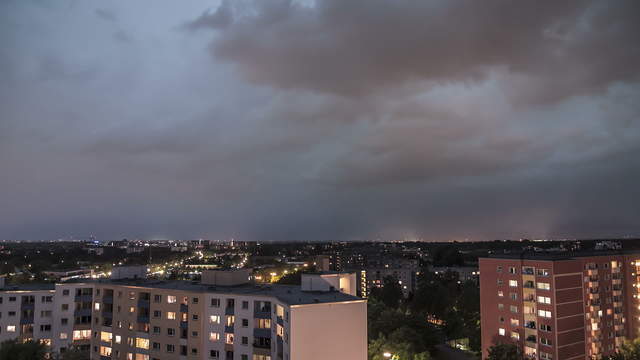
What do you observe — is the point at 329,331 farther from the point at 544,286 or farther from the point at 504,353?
the point at 544,286

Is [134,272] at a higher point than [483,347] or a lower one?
higher

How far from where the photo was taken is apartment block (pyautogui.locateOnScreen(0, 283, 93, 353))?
6316 centimetres

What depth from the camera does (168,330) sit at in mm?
55281

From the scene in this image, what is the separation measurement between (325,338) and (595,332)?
2183 inches

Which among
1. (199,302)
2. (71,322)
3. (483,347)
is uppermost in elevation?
(199,302)

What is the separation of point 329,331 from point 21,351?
28.7 metres

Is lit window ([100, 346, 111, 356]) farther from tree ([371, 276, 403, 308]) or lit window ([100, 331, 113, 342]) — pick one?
tree ([371, 276, 403, 308])

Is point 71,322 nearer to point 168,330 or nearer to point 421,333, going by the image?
point 168,330

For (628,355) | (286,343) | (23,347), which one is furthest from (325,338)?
(628,355)

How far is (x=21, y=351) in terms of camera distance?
4069 centimetres

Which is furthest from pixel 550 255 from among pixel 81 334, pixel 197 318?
pixel 81 334

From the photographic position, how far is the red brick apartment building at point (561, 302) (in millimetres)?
65375

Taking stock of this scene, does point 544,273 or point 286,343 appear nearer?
point 286,343

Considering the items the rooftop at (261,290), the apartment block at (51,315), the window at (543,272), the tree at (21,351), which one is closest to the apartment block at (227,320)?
the rooftop at (261,290)
